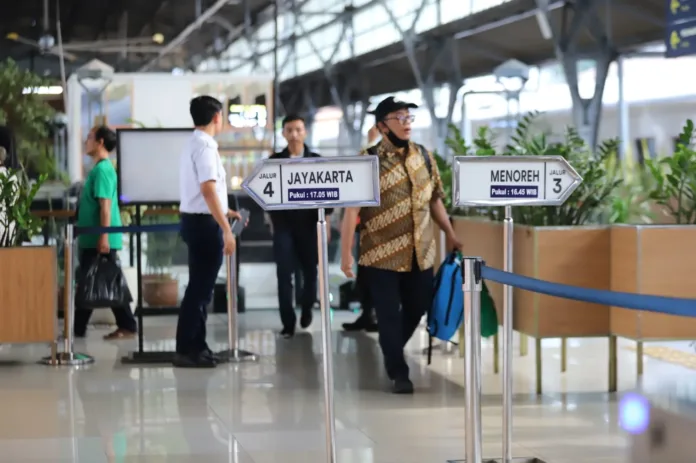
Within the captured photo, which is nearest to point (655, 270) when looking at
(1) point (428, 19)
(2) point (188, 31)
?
(2) point (188, 31)

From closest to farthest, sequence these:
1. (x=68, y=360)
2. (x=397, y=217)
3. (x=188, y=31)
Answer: (x=397, y=217), (x=68, y=360), (x=188, y=31)

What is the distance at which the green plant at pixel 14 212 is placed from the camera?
6812 mm

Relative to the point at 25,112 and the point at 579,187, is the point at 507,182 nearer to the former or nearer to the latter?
the point at 579,187

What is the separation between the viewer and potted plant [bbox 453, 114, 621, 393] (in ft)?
19.0

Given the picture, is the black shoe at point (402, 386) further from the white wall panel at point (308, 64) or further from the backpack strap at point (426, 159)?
the white wall panel at point (308, 64)

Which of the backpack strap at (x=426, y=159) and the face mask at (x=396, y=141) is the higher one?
the face mask at (x=396, y=141)

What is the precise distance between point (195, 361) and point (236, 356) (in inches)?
13.5

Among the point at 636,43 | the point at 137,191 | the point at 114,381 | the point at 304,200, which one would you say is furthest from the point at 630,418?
the point at 636,43

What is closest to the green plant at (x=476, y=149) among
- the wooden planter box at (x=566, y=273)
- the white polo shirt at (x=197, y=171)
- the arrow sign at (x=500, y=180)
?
the wooden planter box at (x=566, y=273)

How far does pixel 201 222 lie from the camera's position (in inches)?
252

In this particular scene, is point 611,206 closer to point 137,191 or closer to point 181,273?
point 137,191

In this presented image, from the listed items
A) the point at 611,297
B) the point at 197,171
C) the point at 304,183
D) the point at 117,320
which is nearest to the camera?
the point at 611,297

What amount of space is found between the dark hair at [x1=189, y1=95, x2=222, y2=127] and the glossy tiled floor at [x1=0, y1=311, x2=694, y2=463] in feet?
4.40

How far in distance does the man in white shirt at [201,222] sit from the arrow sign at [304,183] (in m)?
2.06
